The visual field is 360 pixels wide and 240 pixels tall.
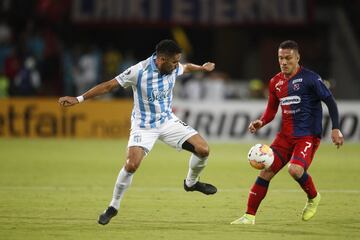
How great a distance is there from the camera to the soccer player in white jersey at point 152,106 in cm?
979

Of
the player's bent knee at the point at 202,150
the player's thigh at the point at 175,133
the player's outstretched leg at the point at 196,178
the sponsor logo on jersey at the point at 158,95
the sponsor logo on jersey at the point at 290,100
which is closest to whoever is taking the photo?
the sponsor logo on jersey at the point at 290,100

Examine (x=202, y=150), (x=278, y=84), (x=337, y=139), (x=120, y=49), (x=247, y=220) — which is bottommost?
(x=120, y=49)

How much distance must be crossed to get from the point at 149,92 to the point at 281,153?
176 cm

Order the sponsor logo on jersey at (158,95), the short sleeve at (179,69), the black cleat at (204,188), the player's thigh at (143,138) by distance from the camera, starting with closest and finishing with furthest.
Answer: the player's thigh at (143,138) < the sponsor logo on jersey at (158,95) < the short sleeve at (179,69) < the black cleat at (204,188)

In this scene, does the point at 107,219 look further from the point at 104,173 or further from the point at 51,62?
the point at 51,62

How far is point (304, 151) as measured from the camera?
9.55m

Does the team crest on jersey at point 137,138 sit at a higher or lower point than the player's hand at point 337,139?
lower

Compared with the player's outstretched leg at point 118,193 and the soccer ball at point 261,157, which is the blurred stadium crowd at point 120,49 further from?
the soccer ball at point 261,157

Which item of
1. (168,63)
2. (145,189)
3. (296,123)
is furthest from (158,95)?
(145,189)

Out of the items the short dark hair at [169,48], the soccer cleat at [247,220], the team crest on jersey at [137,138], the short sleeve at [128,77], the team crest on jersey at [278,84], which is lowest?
the soccer cleat at [247,220]

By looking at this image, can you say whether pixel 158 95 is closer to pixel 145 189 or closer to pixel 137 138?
pixel 137 138

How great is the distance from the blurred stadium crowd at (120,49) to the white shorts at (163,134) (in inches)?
590

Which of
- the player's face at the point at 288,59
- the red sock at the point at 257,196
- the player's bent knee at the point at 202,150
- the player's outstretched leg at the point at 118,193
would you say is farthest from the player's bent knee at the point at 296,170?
the player's outstretched leg at the point at 118,193

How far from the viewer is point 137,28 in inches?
1140
